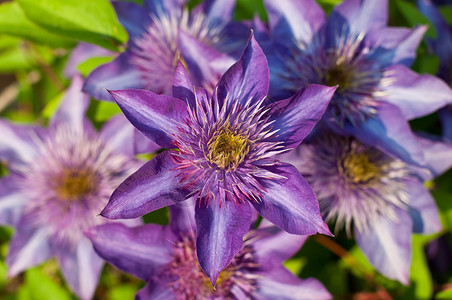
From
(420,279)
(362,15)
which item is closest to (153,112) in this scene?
(362,15)

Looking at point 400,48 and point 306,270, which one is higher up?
point 400,48

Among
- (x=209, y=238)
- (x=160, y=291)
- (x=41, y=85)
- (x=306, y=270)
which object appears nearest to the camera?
(x=209, y=238)

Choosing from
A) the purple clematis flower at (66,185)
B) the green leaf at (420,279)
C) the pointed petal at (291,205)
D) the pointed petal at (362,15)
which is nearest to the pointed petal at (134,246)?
the purple clematis flower at (66,185)

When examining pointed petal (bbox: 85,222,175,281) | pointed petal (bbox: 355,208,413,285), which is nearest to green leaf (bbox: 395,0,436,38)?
pointed petal (bbox: 355,208,413,285)

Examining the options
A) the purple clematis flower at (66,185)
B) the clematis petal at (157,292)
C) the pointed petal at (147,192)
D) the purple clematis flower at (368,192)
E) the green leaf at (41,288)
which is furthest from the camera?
the green leaf at (41,288)

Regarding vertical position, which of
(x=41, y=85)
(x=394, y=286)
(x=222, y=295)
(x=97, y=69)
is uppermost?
(x=97, y=69)

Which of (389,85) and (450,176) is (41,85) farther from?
(450,176)

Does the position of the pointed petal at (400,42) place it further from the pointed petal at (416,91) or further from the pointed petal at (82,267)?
the pointed petal at (82,267)

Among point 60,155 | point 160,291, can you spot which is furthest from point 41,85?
point 160,291
